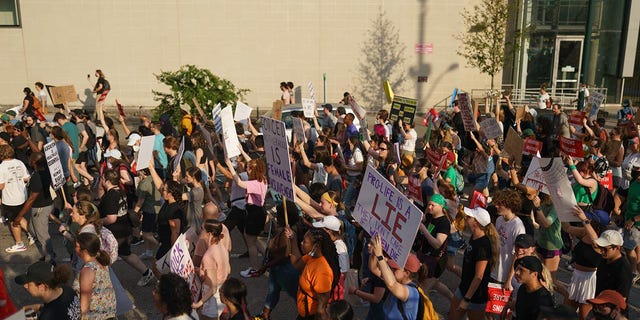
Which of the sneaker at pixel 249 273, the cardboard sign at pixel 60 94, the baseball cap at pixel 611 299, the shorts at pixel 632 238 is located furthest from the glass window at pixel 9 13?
the baseball cap at pixel 611 299

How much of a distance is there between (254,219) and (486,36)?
56.9 ft

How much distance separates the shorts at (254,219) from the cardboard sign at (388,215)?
Answer: 2.38 meters

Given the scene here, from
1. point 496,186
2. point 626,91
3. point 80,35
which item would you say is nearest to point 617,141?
point 496,186

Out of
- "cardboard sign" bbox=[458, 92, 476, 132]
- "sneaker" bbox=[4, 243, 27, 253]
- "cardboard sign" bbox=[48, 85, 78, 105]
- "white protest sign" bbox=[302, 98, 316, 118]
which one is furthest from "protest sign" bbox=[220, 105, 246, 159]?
"cardboard sign" bbox=[48, 85, 78, 105]

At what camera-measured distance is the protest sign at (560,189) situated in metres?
6.13

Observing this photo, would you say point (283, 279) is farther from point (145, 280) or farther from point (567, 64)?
point (567, 64)

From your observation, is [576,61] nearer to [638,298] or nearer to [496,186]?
[496,186]

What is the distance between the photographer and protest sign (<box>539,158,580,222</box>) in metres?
6.13

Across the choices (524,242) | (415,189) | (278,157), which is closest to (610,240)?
(524,242)

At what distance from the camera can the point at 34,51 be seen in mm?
24859

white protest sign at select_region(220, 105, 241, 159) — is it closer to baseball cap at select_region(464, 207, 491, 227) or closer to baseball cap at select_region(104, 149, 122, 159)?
baseball cap at select_region(104, 149, 122, 159)

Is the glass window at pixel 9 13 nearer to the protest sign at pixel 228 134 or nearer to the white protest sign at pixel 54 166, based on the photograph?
the white protest sign at pixel 54 166

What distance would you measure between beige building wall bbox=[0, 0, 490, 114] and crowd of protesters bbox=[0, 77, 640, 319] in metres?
13.5

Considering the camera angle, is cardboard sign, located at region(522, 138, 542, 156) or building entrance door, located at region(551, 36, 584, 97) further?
building entrance door, located at region(551, 36, 584, 97)
